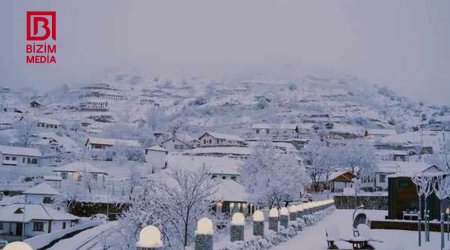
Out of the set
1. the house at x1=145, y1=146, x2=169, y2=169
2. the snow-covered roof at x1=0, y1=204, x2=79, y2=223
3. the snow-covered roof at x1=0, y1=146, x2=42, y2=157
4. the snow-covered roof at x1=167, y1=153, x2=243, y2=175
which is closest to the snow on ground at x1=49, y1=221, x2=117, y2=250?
the snow-covered roof at x1=0, y1=204, x2=79, y2=223

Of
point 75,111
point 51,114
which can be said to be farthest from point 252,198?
point 75,111

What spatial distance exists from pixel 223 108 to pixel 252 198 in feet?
143

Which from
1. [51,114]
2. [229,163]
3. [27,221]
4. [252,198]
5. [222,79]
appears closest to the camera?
[27,221]

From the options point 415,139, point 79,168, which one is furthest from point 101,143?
point 415,139

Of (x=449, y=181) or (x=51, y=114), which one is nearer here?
(x=449, y=181)

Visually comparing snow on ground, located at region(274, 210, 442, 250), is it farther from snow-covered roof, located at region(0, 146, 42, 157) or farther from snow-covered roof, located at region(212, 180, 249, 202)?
snow-covered roof, located at region(0, 146, 42, 157)

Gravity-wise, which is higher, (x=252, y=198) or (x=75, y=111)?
(x=75, y=111)

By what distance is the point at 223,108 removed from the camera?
61344 millimetres

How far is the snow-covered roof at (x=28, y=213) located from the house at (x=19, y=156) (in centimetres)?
605

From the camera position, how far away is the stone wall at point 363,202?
18.3 metres

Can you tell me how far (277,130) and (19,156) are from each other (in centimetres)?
2470

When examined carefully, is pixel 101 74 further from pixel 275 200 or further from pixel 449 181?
pixel 449 181

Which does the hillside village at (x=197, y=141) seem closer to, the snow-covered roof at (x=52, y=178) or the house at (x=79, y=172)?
the house at (x=79, y=172)

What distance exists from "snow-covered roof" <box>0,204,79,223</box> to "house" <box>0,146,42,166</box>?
6.05 metres
